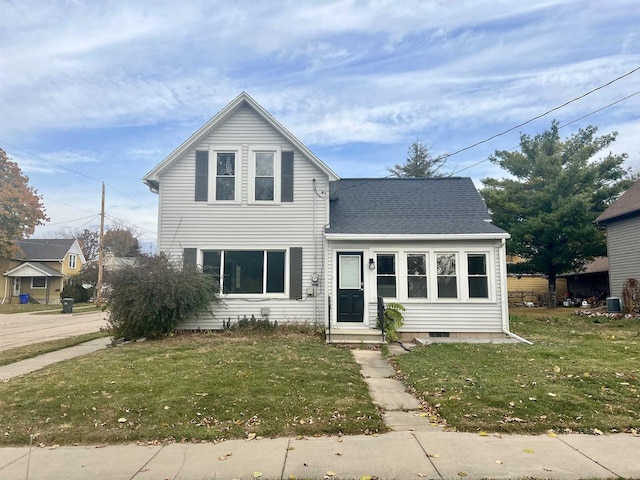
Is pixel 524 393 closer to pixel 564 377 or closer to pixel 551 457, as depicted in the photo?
pixel 564 377

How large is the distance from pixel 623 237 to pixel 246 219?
16.8m

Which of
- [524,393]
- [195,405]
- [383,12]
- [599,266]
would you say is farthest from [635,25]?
[599,266]

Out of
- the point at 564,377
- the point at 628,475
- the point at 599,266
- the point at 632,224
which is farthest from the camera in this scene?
the point at 599,266

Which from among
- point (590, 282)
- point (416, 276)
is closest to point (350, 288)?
point (416, 276)

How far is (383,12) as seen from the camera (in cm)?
1173

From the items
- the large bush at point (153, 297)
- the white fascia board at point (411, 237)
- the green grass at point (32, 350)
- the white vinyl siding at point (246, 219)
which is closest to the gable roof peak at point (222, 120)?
the white vinyl siding at point (246, 219)

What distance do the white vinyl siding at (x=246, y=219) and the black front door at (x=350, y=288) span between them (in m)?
0.65

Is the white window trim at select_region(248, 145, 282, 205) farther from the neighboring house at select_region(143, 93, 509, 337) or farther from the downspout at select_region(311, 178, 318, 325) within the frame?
the downspout at select_region(311, 178, 318, 325)

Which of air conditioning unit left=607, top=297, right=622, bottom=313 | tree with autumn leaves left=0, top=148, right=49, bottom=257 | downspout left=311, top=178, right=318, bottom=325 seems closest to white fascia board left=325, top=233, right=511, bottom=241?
downspout left=311, top=178, right=318, bottom=325

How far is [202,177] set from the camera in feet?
42.2

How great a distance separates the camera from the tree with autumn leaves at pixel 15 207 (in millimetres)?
34697

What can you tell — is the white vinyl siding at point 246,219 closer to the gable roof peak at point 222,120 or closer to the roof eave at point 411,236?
the gable roof peak at point 222,120

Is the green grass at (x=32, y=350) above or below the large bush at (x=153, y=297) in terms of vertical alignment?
below

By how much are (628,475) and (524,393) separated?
2163mm
